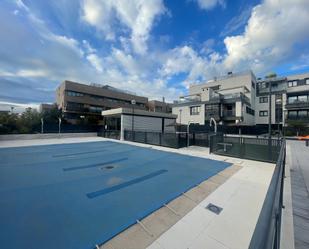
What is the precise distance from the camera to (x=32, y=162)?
25.6 feet

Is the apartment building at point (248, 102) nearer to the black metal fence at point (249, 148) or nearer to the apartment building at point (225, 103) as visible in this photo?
the apartment building at point (225, 103)

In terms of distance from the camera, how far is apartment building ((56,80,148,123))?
35.4m

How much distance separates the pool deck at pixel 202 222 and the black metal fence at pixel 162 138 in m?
7.39

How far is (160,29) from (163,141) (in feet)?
30.2

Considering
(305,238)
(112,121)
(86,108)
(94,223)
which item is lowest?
(94,223)

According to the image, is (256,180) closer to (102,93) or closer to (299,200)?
(299,200)

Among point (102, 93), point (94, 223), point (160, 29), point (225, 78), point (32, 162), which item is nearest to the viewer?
point (94, 223)

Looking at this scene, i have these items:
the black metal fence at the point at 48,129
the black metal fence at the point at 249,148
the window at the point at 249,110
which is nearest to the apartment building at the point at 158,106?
the window at the point at 249,110

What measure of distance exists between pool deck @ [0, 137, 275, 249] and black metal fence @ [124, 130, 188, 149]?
7.39 meters

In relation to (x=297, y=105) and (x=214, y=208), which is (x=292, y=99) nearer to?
(x=297, y=105)

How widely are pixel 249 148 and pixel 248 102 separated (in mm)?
24016

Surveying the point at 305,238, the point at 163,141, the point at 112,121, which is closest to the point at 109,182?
the point at 305,238

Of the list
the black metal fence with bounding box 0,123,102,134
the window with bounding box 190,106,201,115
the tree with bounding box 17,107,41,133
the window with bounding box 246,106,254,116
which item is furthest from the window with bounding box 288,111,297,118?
the tree with bounding box 17,107,41,133

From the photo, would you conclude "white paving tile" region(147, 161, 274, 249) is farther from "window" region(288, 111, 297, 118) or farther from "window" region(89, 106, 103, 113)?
"window" region(89, 106, 103, 113)
